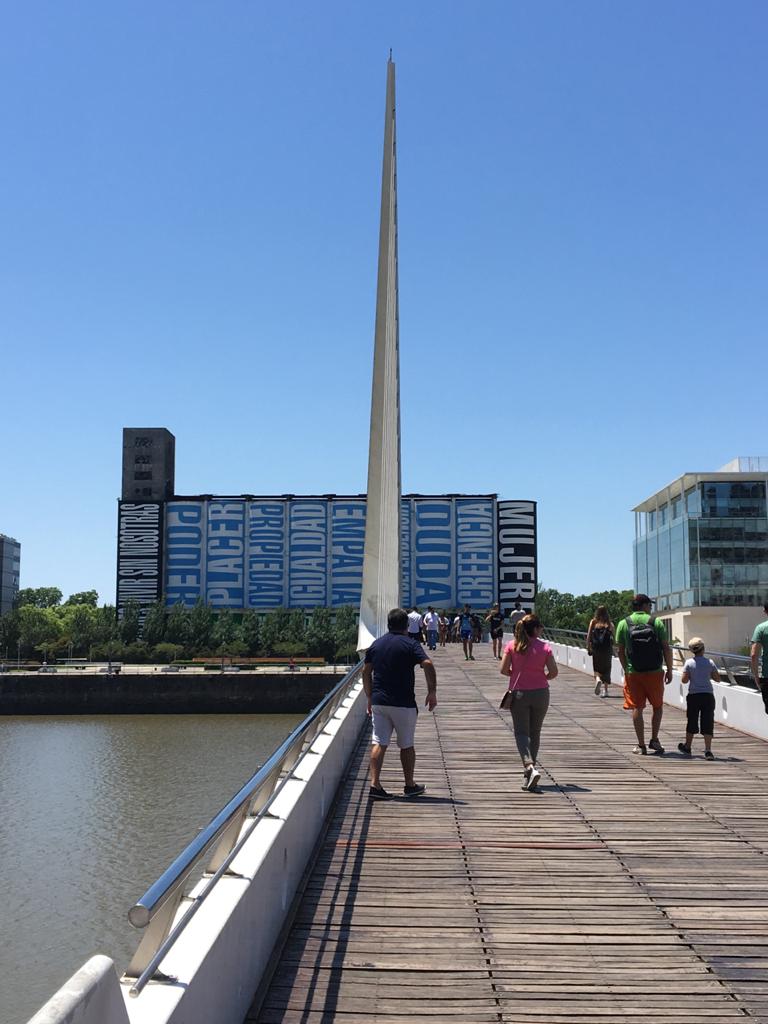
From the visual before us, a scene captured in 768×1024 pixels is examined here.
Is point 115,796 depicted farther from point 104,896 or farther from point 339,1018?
point 339,1018

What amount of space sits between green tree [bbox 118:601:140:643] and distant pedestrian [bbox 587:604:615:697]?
3039 inches

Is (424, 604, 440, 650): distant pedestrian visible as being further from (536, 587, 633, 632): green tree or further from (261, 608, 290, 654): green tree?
(261, 608, 290, 654): green tree

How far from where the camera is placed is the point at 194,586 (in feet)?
315

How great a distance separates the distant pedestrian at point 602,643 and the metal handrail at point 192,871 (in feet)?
37.2

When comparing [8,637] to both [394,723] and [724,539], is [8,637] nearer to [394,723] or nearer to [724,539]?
[724,539]

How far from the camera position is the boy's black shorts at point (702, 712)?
35.8 ft

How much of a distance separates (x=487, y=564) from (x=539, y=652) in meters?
86.1

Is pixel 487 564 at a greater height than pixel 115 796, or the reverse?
pixel 487 564

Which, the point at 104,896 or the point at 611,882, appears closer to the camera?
the point at 611,882

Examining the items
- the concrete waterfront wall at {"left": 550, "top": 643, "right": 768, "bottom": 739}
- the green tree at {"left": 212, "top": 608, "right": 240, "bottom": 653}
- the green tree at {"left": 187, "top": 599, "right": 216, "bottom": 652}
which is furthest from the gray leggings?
the green tree at {"left": 187, "top": 599, "right": 216, "bottom": 652}

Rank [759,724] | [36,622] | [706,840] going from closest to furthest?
1. [706,840]
2. [759,724]
3. [36,622]

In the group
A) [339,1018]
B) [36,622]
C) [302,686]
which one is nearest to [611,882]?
[339,1018]

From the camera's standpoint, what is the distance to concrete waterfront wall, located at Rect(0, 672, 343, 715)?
62.2 meters

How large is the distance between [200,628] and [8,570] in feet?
277
